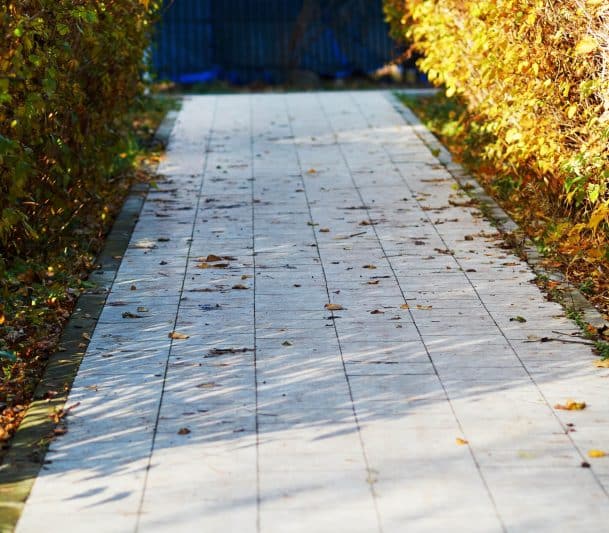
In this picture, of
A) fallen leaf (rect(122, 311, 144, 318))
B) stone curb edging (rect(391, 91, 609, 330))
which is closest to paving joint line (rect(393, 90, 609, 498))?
stone curb edging (rect(391, 91, 609, 330))

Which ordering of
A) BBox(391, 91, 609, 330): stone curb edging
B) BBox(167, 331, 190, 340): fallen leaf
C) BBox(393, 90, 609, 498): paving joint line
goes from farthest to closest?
BBox(391, 91, 609, 330): stone curb edging
BBox(167, 331, 190, 340): fallen leaf
BBox(393, 90, 609, 498): paving joint line

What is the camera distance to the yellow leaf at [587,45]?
698 centimetres

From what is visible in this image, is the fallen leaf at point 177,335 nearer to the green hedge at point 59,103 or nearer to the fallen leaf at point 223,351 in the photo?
the fallen leaf at point 223,351

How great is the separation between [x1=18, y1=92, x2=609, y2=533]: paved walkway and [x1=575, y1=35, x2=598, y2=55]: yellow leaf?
1.56 metres

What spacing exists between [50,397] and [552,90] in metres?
4.42

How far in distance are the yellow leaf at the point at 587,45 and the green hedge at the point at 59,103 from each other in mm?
3110

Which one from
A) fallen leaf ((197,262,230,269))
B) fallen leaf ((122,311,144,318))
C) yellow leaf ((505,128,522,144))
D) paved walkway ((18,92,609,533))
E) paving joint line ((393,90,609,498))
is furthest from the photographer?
yellow leaf ((505,128,522,144))

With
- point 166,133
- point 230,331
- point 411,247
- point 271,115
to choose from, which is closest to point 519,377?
point 230,331

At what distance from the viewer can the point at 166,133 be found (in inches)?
531

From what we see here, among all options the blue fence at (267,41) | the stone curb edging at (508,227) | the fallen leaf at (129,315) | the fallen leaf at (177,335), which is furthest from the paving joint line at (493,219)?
the blue fence at (267,41)

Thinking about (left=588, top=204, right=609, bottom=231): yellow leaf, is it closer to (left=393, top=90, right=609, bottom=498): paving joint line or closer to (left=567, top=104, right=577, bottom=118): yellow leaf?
(left=393, top=90, right=609, bottom=498): paving joint line

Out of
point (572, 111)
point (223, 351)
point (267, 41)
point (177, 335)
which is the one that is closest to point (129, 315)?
point (177, 335)

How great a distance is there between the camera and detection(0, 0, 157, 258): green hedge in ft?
18.7

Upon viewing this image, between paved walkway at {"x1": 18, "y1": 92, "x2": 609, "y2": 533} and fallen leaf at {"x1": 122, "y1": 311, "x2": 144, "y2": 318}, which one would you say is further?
fallen leaf at {"x1": 122, "y1": 311, "x2": 144, "y2": 318}
